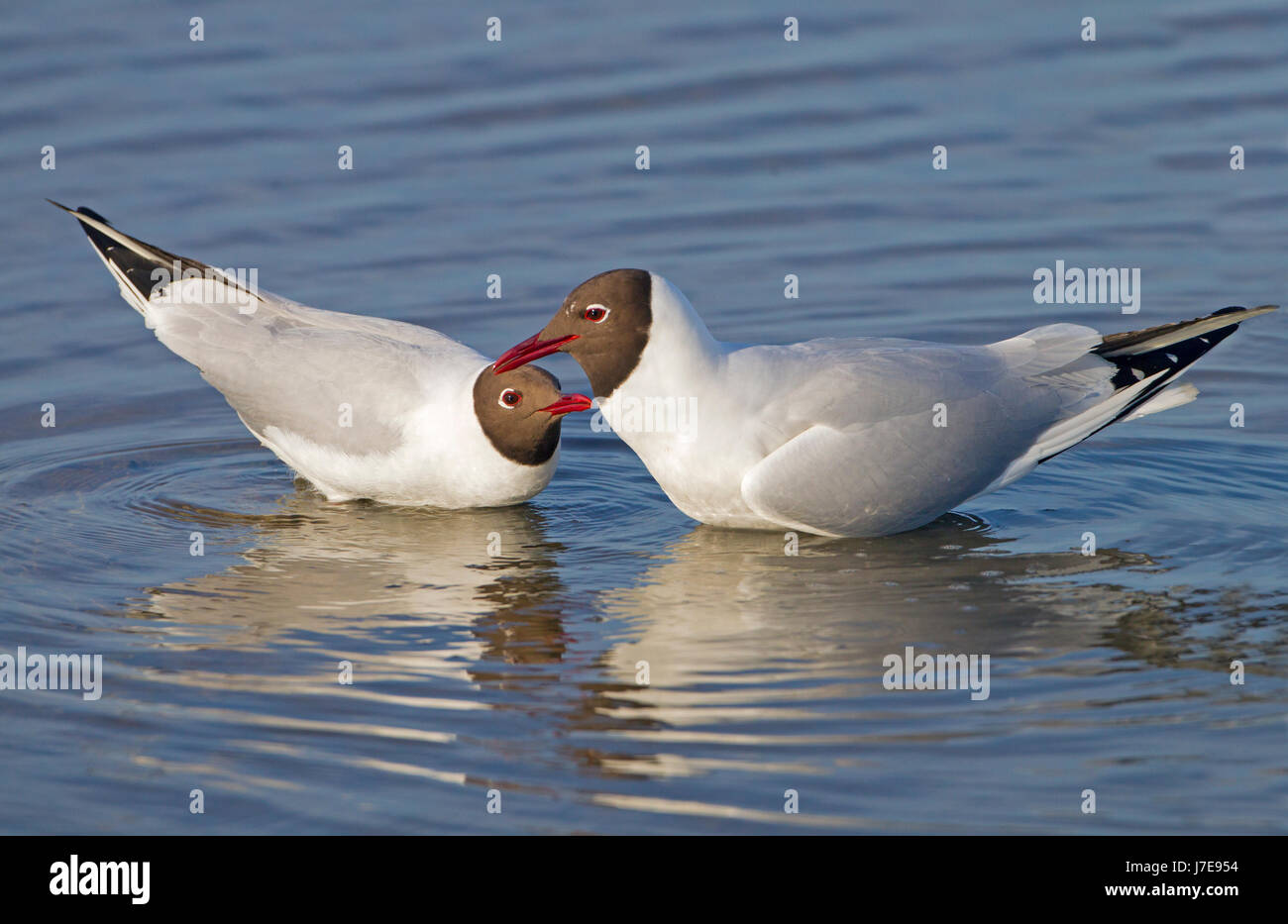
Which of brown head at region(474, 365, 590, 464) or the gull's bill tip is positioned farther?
brown head at region(474, 365, 590, 464)

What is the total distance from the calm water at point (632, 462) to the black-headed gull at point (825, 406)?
0.91ft

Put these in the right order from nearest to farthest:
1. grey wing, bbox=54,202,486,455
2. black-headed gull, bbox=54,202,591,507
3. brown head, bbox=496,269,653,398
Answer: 1. brown head, bbox=496,269,653,398
2. black-headed gull, bbox=54,202,591,507
3. grey wing, bbox=54,202,486,455

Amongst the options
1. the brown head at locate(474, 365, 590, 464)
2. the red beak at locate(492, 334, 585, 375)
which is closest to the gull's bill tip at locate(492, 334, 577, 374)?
the red beak at locate(492, 334, 585, 375)

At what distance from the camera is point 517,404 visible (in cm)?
834

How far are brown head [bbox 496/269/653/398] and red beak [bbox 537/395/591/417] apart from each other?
0.98 ft

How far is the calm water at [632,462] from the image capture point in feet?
19.9

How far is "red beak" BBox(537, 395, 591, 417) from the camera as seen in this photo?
825 centimetres

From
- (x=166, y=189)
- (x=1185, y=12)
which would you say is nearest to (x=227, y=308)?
(x=166, y=189)

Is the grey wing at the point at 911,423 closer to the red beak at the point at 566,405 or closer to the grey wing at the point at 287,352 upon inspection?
the red beak at the point at 566,405

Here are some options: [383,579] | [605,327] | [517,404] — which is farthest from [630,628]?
[517,404]

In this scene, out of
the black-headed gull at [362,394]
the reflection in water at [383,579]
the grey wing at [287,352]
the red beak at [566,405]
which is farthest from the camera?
the grey wing at [287,352]

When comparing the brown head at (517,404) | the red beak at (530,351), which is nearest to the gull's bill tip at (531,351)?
the red beak at (530,351)

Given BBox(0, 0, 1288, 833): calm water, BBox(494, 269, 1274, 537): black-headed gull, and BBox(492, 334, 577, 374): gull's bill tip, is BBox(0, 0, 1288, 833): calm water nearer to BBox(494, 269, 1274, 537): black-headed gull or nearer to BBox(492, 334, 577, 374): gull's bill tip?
BBox(494, 269, 1274, 537): black-headed gull

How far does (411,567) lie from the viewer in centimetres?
797
